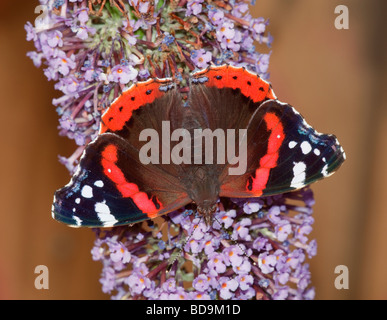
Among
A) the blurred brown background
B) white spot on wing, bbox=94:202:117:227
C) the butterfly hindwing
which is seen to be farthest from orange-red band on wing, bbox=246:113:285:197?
the blurred brown background

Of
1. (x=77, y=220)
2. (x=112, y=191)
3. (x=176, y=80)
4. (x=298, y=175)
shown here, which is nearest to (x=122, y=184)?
(x=112, y=191)

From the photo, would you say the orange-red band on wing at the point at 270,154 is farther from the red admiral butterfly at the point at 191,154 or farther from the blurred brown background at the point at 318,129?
the blurred brown background at the point at 318,129

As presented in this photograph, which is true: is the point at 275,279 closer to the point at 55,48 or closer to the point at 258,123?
the point at 258,123

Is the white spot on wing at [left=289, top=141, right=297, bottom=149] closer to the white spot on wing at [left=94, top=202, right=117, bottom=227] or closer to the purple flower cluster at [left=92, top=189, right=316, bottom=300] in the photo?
the purple flower cluster at [left=92, top=189, right=316, bottom=300]

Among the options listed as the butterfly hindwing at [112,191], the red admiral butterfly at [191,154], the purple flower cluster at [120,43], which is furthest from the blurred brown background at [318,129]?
the butterfly hindwing at [112,191]

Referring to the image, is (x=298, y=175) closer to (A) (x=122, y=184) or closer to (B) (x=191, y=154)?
(B) (x=191, y=154)
